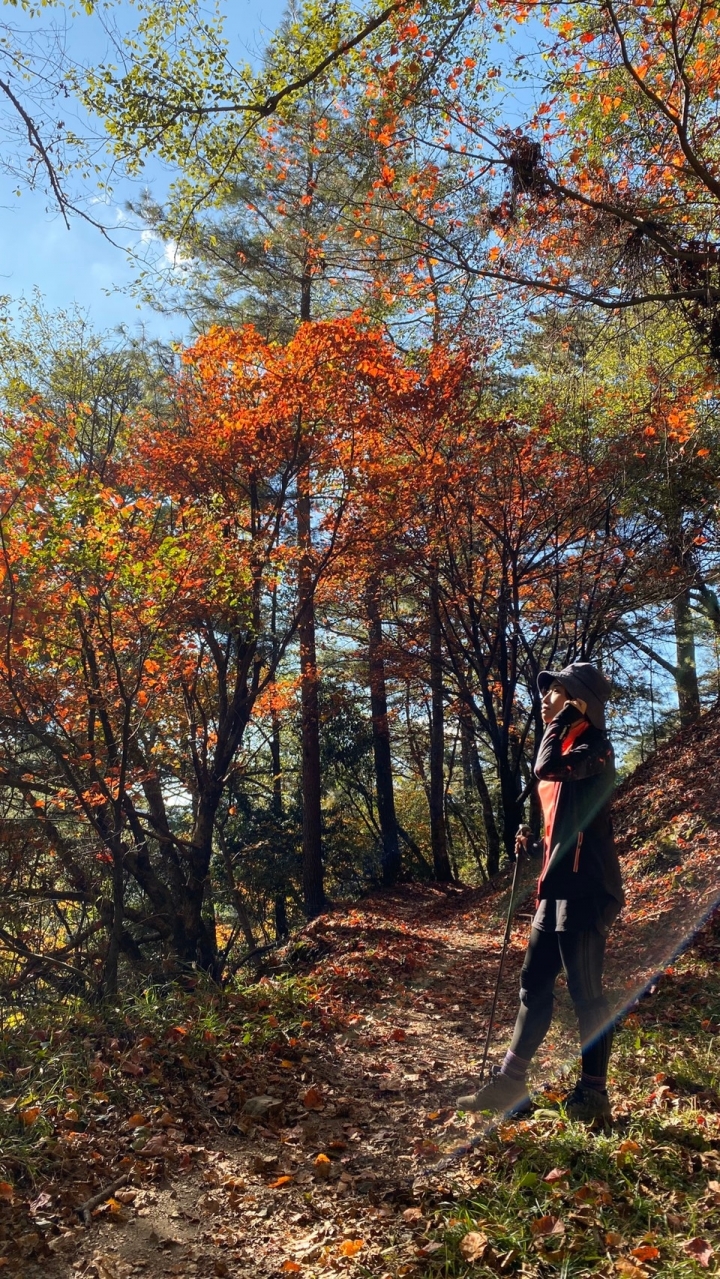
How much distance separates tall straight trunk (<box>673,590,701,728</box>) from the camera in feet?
49.5

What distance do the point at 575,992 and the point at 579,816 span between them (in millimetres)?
764

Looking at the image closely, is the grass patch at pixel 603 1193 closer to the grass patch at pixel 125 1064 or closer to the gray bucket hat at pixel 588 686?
the grass patch at pixel 125 1064

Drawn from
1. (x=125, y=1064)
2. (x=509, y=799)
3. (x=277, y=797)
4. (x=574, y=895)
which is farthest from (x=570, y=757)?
(x=277, y=797)

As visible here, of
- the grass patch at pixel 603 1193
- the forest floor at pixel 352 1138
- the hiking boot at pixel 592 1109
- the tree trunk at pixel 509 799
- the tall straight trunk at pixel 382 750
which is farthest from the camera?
the tall straight trunk at pixel 382 750

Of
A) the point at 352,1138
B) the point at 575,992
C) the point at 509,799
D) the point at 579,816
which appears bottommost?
the point at 352,1138

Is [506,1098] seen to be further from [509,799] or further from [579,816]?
[509,799]

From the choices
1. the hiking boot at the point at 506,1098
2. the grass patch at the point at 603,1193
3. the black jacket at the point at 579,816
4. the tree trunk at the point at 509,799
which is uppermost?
the tree trunk at the point at 509,799

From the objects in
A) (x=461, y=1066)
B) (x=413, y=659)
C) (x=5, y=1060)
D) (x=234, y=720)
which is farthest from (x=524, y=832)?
(x=413, y=659)

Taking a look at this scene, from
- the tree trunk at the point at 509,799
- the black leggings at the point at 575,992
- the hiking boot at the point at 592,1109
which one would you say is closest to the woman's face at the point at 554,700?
the black leggings at the point at 575,992

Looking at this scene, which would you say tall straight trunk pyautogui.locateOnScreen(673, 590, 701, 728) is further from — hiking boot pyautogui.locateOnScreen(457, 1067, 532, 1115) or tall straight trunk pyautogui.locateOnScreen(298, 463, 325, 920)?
hiking boot pyautogui.locateOnScreen(457, 1067, 532, 1115)

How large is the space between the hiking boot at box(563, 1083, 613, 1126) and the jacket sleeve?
135 cm

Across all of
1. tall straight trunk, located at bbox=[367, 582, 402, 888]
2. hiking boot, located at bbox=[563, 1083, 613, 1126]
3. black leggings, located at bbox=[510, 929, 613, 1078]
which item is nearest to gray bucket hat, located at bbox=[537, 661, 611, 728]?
black leggings, located at bbox=[510, 929, 613, 1078]

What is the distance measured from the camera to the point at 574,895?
3.41 metres

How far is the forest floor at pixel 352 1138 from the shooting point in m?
2.72
